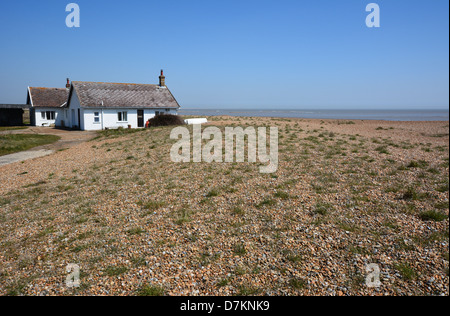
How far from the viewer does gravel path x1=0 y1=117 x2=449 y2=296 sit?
209 inches

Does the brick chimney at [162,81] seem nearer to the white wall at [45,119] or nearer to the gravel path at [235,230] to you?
the white wall at [45,119]

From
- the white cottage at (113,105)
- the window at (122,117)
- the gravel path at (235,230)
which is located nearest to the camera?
the gravel path at (235,230)

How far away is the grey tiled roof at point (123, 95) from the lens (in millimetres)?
36625

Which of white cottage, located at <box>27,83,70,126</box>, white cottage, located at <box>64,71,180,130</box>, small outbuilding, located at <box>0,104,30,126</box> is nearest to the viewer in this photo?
white cottage, located at <box>64,71,180,130</box>

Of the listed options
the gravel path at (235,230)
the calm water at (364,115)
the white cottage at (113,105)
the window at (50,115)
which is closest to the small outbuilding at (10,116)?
the window at (50,115)

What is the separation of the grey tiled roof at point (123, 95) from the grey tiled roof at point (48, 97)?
9758 mm

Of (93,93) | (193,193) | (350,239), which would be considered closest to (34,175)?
(193,193)

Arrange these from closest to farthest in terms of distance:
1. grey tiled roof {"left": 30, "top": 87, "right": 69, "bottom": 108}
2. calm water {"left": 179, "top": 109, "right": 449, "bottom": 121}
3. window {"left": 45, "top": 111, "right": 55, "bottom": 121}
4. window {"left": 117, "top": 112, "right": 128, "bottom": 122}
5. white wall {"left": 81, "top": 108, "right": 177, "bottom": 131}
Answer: white wall {"left": 81, "top": 108, "right": 177, "bottom": 131} → window {"left": 117, "top": 112, "right": 128, "bottom": 122} → grey tiled roof {"left": 30, "top": 87, "right": 69, "bottom": 108} → window {"left": 45, "top": 111, "right": 55, "bottom": 121} → calm water {"left": 179, "top": 109, "right": 449, "bottom": 121}

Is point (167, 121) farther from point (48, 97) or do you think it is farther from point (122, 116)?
point (48, 97)

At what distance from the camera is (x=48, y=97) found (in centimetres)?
4434

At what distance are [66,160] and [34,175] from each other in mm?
3028

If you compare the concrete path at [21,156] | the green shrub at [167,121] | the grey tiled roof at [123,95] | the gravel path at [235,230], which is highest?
the grey tiled roof at [123,95]

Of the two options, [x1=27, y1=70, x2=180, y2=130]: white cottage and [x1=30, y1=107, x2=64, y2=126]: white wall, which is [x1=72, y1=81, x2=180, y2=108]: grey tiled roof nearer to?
[x1=27, y1=70, x2=180, y2=130]: white cottage

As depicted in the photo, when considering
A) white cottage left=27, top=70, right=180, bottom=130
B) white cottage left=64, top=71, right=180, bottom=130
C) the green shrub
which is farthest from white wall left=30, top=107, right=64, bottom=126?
the green shrub
